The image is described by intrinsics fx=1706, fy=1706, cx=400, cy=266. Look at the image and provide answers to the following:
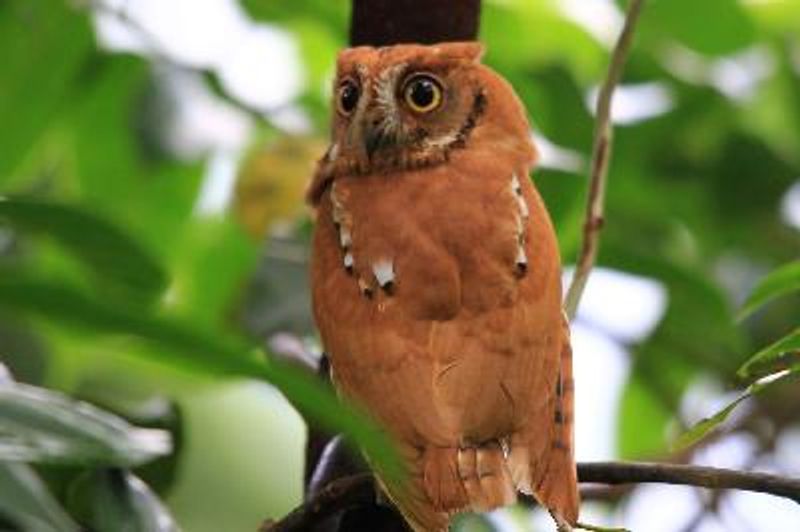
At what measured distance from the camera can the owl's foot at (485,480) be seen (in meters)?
1.68

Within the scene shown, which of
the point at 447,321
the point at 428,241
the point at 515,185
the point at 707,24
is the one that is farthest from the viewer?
the point at 707,24

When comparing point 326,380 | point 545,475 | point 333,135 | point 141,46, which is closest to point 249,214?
point 141,46

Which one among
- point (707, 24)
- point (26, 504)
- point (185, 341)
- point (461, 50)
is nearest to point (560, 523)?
point (26, 504)

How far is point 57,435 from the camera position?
1.38 m

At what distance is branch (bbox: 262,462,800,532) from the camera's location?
1405 millimetres

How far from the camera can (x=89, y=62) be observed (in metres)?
2.74

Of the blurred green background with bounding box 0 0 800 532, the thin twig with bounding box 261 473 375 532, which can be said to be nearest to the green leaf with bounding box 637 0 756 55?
the blurred green background with bounding box 0 0 800 532

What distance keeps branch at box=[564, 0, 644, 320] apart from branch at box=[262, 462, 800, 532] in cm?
44

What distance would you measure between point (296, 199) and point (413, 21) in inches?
37.3

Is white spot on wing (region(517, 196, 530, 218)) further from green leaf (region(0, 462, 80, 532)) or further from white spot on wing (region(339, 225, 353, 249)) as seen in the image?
green leaf (region(0, 462, 80, 532))

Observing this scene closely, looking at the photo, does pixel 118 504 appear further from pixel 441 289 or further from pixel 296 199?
pixel 296 199

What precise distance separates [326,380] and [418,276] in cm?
22

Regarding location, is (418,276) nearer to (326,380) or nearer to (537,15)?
(326,380)

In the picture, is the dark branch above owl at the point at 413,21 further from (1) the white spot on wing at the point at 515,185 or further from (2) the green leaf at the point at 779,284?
(2) the green leaf at the point at 779,284
